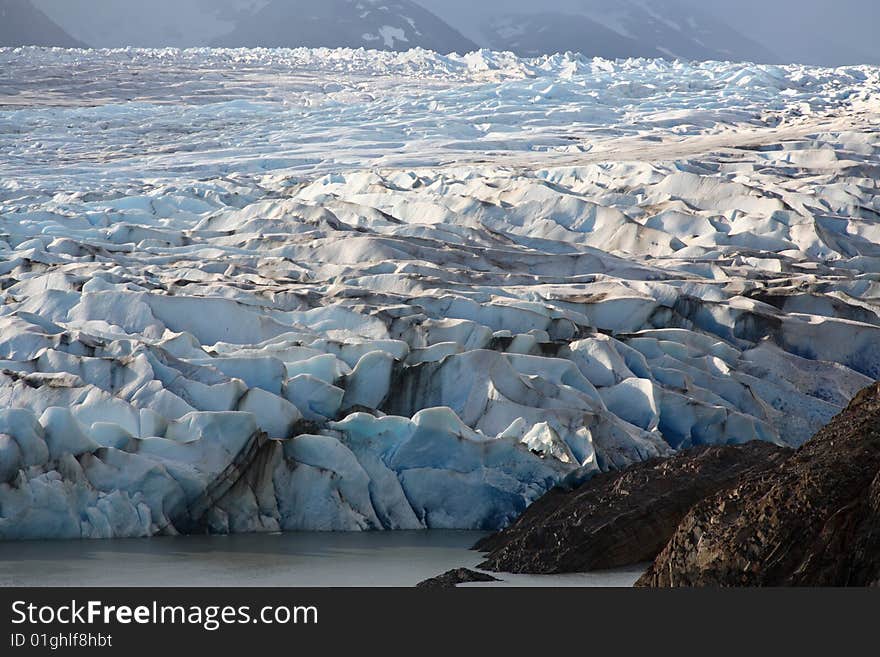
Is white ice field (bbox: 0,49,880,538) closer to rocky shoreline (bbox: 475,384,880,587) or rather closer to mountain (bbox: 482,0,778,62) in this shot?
rocky shoreline (bbox: 475,384,880,587)

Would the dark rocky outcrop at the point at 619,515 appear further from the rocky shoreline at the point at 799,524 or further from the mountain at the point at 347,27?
the mountain at the point at 347,27

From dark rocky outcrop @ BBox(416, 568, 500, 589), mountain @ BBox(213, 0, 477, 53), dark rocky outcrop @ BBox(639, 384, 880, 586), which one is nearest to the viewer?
dark rocky outcrop @ BBox(639, 384, 880, 586)

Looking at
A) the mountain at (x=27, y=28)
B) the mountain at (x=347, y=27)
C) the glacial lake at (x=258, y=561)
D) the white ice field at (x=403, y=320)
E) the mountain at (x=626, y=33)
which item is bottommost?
the glacial lake at (x=258, y=561)

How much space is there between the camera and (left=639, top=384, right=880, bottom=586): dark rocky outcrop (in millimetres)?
3916

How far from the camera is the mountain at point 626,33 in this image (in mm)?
74500

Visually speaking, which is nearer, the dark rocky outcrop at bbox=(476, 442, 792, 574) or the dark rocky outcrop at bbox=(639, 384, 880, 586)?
the dark rocky outcrop at bbox=(639, 384, 880, 586)

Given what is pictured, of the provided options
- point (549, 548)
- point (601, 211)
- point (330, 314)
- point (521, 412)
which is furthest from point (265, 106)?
point (549, 548)

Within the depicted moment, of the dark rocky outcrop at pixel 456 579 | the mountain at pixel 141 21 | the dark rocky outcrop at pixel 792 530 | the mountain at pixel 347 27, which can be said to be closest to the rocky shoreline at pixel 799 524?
the dark rocky outcrop at pixel 792 530

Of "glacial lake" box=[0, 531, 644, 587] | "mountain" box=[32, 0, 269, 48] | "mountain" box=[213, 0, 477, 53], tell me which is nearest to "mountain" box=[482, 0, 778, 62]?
"mountain" box=[213, 0, 477, 53]

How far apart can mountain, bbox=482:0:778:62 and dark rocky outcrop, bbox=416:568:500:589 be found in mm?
68069

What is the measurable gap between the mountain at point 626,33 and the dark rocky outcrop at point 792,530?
226 feet

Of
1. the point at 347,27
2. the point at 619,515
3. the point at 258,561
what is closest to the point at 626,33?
the point at 347,27

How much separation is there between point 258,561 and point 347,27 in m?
64.7

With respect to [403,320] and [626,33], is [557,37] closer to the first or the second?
[626,33]
